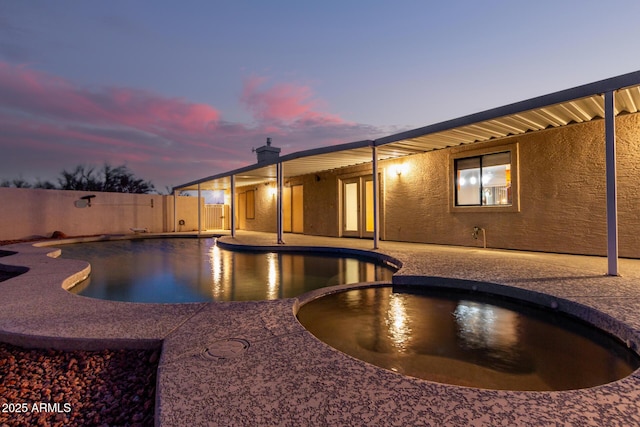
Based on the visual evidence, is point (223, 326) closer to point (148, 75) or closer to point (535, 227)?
point (535, 227)

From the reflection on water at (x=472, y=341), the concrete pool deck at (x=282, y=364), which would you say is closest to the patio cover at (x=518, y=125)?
the concrete pool deck at (x=282, y=364)

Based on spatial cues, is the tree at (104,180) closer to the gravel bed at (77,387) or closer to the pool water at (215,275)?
the pool water at (215,275)

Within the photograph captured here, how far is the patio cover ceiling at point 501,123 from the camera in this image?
15.1ft

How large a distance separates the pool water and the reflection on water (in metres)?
1.19

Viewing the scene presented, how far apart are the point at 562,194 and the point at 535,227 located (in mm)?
890

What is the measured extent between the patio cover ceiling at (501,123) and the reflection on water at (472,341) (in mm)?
3290

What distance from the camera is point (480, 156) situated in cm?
806

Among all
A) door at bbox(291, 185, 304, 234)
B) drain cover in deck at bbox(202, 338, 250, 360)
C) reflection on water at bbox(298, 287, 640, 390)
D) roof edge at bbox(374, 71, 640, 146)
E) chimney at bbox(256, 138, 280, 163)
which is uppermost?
chimney at bbox(256, 138, 280, 163)

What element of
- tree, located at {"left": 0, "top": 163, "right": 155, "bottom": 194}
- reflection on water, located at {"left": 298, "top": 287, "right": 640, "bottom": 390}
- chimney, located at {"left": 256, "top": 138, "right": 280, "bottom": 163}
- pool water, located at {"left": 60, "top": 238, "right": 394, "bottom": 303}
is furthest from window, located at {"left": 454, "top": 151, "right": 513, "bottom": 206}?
tree, located at {"left": 0, "top": 163, "right": 155, "bottom": 194}

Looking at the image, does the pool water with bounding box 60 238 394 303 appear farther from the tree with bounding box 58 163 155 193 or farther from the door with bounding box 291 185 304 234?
the tree with bounding box 58 163 155 193

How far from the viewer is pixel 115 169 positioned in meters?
32.4

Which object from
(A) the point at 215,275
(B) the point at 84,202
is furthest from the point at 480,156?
(B) the point at 84,202

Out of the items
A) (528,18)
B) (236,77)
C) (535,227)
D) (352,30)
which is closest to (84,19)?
(236,77)

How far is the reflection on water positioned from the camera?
7.13 ft
